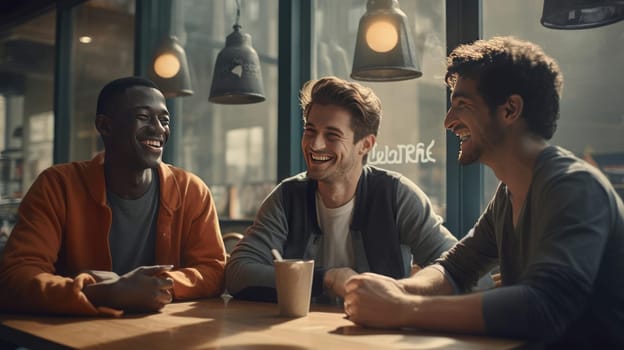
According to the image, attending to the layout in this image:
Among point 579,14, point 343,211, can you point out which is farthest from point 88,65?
point 579,14

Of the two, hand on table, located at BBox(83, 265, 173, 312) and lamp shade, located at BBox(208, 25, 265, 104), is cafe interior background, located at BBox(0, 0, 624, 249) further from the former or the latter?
hand on table, located at BBox(83, 265, 173, 312)

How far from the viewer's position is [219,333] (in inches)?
52.4

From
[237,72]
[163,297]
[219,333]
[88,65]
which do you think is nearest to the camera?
[219,333]

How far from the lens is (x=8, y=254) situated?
70.4 inches

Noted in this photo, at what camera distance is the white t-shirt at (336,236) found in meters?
2.21

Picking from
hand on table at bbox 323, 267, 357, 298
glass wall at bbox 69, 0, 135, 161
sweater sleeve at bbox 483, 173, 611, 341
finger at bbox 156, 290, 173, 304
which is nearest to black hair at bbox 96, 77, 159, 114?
finger at bbox 156, 290, 173, 304

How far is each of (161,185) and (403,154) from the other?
139 centimetres

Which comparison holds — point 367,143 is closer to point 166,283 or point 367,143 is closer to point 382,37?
point 382,37

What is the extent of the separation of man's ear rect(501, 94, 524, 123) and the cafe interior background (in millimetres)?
876

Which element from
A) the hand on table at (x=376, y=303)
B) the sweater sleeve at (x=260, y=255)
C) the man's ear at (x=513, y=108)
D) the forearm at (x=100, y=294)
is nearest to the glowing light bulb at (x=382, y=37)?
the sweater sleeve at (x=260, y=255)

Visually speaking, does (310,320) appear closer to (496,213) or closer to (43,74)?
(496,213)

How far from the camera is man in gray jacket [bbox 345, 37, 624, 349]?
4.07 ft

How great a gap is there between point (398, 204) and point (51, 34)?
5.43 meters

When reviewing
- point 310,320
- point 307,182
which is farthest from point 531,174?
point 307,182
